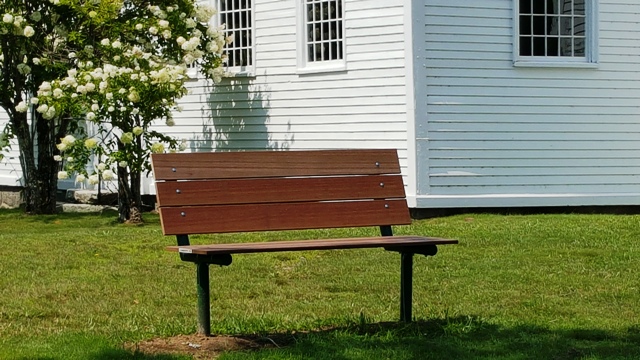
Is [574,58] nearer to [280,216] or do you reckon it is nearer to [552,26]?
[552,26]

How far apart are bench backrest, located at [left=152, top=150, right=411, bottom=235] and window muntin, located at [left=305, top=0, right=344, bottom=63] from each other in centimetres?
970

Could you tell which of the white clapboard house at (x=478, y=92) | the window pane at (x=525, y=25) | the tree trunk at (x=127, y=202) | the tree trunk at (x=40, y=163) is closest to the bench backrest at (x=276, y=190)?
the white clapboard house at (x=478, y=92)

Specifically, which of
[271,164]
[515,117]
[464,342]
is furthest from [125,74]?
[464,342]

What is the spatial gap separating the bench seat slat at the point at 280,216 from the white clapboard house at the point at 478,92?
28.8ft

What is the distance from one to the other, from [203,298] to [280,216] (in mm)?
693

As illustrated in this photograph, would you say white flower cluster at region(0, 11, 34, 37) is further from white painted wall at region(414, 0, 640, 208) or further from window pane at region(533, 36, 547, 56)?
window pane at region(533, 36, 547, 56)

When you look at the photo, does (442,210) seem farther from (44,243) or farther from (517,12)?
(44,243)

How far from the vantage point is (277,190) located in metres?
7.01

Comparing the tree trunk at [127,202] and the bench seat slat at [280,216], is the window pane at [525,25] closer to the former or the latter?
the tree trunk at [127,202]

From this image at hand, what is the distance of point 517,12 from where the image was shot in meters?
16.4

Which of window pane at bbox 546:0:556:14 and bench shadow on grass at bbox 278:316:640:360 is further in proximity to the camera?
window pane at bbox 546:0:556:14

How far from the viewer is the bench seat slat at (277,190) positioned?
6711 mm

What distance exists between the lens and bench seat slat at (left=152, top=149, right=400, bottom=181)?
6.74 m

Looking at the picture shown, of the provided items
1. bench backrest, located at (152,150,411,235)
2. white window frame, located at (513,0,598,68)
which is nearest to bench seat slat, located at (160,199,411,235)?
bench backrest, located at (152,150,411,235)
